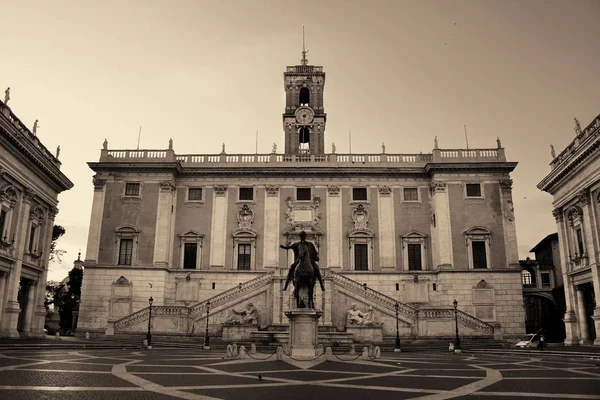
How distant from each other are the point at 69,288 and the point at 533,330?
65.1 m

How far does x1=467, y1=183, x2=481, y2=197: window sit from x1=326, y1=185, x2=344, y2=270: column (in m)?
11.3

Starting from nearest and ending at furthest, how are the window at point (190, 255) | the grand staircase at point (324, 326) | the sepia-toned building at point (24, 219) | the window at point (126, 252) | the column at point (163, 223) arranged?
the sepia-toned building at point (24, 219) < the grand staircase at point (324, 326) < the column at point (163, 223) < the window at point (126, 252) < the window at point (190, 255)

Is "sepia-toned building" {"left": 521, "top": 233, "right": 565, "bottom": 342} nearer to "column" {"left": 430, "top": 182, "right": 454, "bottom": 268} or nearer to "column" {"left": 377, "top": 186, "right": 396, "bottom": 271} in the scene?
"column" {"left": 430, "top": 182, "right": 454, "bottom": 268}

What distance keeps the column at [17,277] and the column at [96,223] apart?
7405 millimetres

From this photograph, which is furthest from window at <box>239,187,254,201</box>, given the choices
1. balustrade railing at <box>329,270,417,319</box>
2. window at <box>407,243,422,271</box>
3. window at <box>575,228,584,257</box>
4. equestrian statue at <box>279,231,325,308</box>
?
window at <box>575,228,584,257</box>

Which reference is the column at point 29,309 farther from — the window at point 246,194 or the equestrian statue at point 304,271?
the equestrian statue at point 304,271

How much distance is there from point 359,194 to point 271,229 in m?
8.53

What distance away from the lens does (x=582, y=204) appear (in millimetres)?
34344

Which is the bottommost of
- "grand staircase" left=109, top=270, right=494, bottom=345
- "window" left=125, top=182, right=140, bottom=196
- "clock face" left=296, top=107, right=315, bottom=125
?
"grand staircase" left=109, top=270, right=494, bottom=345

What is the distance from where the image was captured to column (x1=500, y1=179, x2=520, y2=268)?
1652 inches

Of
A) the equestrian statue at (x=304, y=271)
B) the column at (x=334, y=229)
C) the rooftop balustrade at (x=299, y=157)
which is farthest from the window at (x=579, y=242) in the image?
the equestrian statue at (x=304, y=271)

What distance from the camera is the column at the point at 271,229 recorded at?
43031mm

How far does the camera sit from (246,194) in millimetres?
45219

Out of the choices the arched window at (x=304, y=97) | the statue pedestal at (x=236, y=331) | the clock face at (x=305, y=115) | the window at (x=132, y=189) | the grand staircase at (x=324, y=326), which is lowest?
the statue pedestal at (x=236, y=331)
